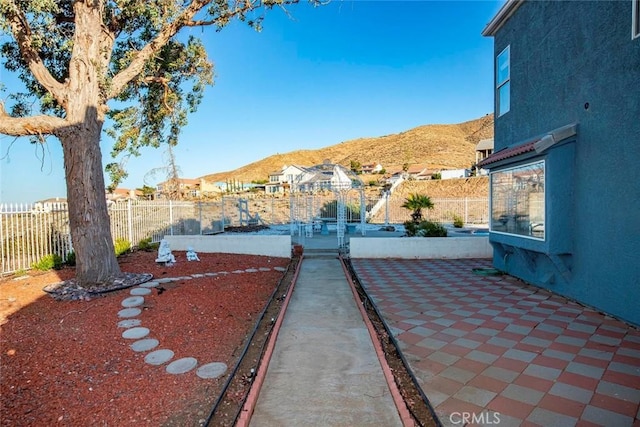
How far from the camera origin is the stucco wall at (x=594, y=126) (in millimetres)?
4863

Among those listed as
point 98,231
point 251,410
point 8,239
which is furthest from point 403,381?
point 8,239

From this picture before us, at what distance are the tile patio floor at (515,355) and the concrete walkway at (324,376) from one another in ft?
1.59

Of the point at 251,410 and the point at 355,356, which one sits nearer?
the point at 251,410

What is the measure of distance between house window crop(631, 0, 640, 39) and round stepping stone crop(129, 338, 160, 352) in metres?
7.76

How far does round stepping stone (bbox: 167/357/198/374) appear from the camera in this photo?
149 inches

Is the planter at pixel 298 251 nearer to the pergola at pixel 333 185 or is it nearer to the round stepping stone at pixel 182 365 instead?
the pergola at pixel 333 185

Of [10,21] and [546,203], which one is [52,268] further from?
[546,203]

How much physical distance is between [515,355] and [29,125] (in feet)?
28.1

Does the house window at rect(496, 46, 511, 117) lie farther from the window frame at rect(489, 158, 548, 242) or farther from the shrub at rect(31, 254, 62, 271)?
the shrub at rect(31, 254, 62, 271)

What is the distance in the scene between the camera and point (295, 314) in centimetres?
570

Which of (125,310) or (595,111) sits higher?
(595,111)

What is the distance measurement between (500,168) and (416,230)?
4.52m

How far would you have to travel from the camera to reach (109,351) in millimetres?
4191

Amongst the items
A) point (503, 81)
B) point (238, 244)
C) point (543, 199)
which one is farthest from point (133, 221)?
point (503, 81)
